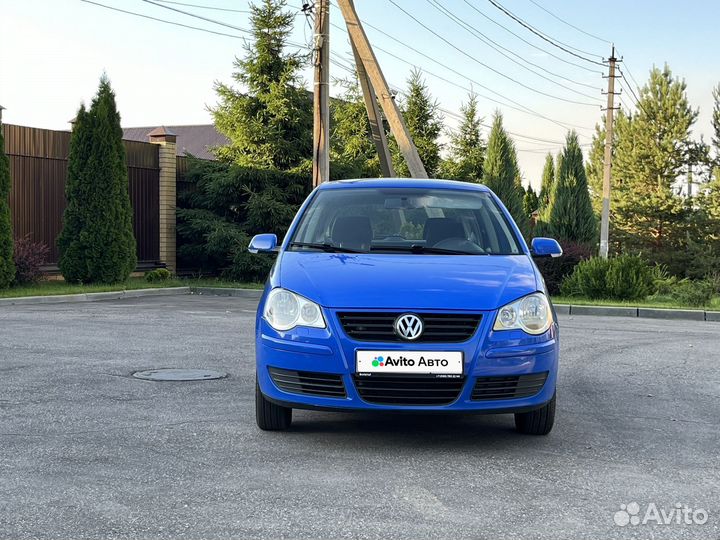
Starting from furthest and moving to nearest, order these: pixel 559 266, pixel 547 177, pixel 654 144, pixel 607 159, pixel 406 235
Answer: pixel 547 177 → pixel 654 144 → pixel 607 159 → pixel 559 266 → pixel 406 235

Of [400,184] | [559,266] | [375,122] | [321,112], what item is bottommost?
[559,266]

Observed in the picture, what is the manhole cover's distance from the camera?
7.66m

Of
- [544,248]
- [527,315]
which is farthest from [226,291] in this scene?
[527,315]

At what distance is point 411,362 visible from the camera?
499 cm

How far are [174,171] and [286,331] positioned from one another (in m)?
18.5

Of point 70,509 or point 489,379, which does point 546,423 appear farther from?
point 70,509

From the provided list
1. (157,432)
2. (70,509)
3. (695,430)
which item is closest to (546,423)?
(695,430)

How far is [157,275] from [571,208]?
14868 millimetres

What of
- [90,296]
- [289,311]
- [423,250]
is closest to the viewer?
[289,311]

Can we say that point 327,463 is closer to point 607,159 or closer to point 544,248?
point 544,248

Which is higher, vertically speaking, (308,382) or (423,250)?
(423,250)

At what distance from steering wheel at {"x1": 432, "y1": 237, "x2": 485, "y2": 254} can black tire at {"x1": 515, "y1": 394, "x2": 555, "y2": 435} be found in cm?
115

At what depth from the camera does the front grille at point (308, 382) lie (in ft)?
16.7

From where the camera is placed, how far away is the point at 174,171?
23.0 m
